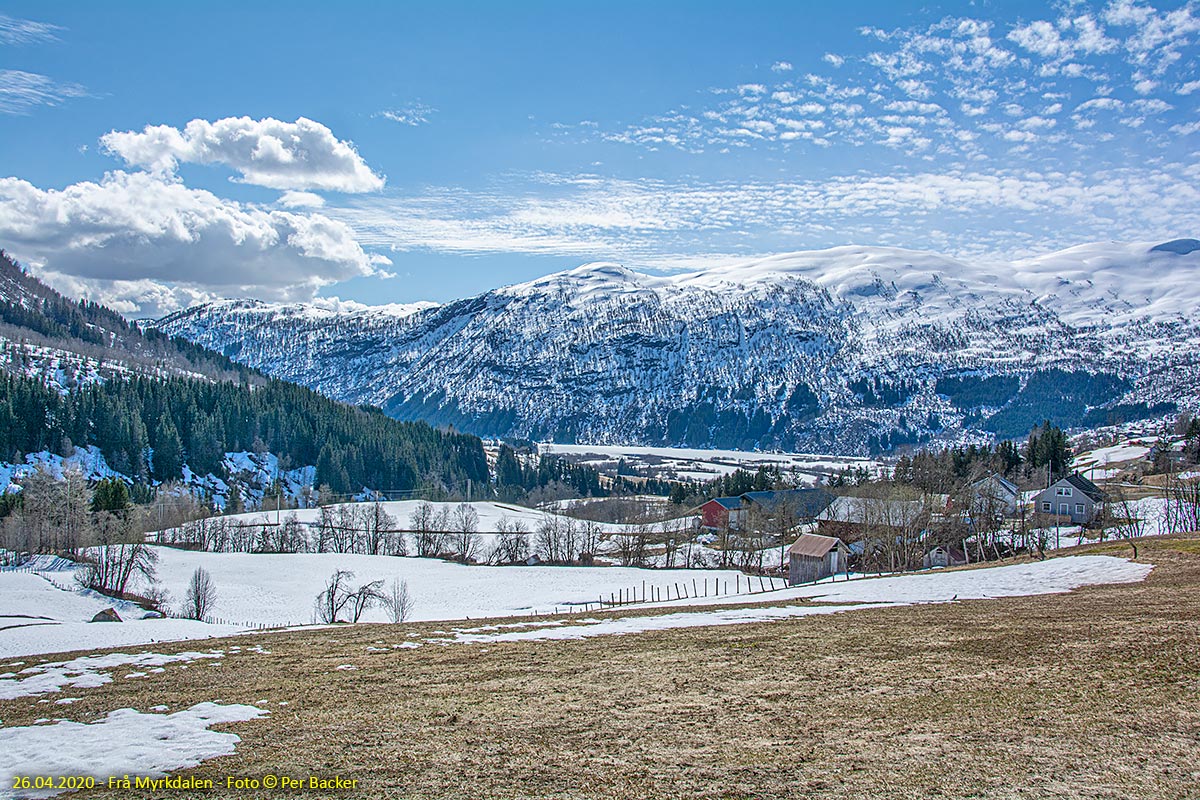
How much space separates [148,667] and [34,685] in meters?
3.44

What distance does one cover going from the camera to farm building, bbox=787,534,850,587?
3243 inches

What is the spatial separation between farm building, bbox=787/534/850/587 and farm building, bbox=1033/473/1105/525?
3418cm

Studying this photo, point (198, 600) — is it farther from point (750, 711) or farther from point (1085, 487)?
point (1085, 487)

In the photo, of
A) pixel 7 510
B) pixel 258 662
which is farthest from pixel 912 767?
pixel 7 510

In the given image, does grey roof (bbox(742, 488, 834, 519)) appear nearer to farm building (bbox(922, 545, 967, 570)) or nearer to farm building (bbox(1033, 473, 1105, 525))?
farm building (bbox(1033, 473, 1105, 525))

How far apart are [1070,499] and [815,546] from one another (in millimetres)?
46012

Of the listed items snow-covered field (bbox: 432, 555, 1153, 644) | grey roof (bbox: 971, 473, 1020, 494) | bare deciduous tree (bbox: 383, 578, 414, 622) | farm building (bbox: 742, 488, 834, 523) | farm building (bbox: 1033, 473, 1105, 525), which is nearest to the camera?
snow-covered field (bbox: 432, 555, 1153, 644)

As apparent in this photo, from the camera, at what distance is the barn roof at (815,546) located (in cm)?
8256

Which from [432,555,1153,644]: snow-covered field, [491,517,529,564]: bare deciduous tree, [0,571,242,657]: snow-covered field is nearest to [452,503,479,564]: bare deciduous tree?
[491,517,529,564]: bare deciduous tree

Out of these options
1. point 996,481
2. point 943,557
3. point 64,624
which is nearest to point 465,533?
point 943,557

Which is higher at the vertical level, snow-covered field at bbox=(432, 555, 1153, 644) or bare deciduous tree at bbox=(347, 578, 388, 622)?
snow-covered field at bbox=(432, 555, 1153, 644)

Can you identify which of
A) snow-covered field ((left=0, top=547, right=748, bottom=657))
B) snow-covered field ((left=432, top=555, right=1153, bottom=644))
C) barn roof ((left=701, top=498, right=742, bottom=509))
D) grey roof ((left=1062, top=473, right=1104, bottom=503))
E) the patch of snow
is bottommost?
snow-covered field ((left=0, top=547, right=748, bottom=657))

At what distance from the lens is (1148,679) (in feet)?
60.4

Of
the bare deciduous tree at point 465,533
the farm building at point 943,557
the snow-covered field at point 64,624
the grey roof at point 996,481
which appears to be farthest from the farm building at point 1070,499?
the snow-covered field at point 64,624
